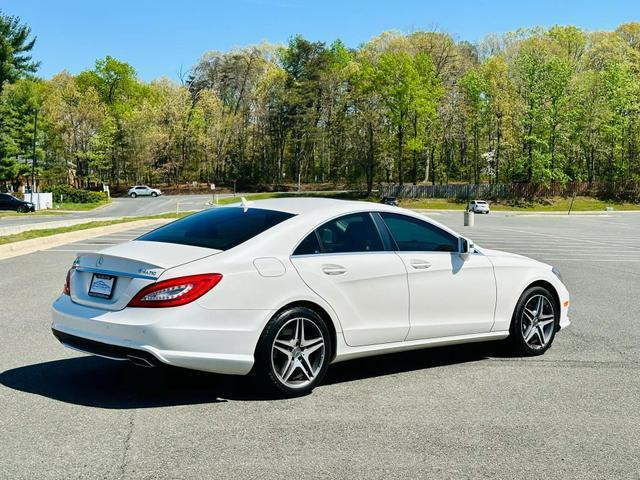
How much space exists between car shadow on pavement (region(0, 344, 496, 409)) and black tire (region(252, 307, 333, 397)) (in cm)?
16

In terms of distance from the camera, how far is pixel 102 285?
537 cm

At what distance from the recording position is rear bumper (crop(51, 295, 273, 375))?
4965 mm

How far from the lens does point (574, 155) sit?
87.2m

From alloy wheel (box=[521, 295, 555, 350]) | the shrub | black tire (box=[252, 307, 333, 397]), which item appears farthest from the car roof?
the shrub

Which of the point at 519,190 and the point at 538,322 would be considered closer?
the point at 538,322

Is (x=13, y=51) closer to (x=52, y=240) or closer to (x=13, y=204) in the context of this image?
(x=13, y=204)

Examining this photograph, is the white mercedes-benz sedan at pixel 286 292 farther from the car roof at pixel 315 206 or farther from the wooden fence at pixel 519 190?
the wooden fence at pixel 519 190

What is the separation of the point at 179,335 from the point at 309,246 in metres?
1.32

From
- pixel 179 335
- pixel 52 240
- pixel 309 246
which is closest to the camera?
→ pixel 179 335

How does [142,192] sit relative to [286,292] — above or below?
below

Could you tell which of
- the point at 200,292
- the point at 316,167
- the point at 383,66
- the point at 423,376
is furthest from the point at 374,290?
the point at 316,167

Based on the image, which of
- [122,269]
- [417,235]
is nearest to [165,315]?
[122,269]

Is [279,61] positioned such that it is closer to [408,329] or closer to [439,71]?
[439,71]

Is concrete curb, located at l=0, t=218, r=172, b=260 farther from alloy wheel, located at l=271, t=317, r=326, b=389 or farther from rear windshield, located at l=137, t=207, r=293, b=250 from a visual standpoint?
alloy wheel, located at l=271, t=317, r=326, b=389
